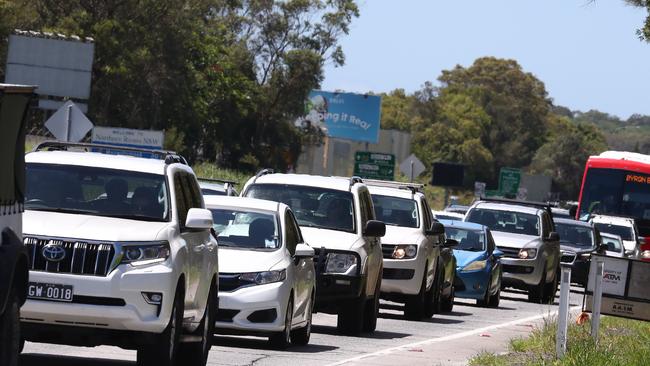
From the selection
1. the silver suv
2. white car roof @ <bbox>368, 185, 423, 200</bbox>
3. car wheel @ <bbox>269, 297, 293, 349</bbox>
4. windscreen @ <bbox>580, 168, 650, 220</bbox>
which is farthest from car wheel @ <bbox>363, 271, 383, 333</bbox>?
windscreen @ <bbox>580, 168, 650, 220</bbox>

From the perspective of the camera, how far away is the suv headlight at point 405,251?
2359 cm

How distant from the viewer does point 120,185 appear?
13078mm

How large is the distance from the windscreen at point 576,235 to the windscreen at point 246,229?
2218cm

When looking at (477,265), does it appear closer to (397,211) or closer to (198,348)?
(397,211)

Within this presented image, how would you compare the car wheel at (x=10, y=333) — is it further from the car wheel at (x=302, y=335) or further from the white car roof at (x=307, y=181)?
the white car roof at (x=307, y=181)

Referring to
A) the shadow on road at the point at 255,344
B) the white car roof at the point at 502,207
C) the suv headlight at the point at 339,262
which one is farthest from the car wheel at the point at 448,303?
the shadow on road at the point at 255,344

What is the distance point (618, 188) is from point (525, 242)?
15.8m

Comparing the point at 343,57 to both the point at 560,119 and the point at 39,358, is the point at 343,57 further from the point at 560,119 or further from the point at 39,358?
the point at 560,119

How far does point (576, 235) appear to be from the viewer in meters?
38.8

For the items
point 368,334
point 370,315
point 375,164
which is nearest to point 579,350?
point 368,334

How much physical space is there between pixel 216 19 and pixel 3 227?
73032mm

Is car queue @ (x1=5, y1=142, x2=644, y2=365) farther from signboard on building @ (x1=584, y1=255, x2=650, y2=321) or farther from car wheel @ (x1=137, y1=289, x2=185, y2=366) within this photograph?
signboard on building @ (x1=584, y1=255, x2=650, y2=321)

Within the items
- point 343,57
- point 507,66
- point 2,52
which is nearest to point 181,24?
point 2,52

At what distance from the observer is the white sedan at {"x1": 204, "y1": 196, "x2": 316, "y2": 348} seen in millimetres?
15664
